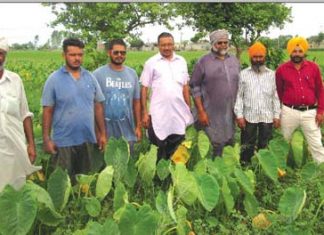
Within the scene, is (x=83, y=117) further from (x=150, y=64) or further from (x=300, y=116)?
(x=300, y=116)

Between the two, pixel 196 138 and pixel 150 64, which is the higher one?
pixel 150 64

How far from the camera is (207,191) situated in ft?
12.5

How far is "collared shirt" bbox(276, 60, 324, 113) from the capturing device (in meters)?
4.70

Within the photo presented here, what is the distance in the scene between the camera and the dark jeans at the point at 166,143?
4.84 m

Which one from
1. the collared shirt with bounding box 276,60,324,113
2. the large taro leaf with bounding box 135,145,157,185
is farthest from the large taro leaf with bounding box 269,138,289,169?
the large taro leaf with bounding box 135,145,157,185

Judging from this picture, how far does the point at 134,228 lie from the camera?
3.12 meters

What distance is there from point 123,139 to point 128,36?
9.34 m

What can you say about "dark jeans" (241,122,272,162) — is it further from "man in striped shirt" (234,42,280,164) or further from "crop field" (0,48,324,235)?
"crop field" (0,48,324,235)

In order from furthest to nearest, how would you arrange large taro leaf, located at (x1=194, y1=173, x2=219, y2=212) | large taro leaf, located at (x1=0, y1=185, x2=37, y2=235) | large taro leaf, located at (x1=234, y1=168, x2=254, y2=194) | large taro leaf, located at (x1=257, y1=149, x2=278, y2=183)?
1. large taro leaf, located at (x1=257, y1=149, x2=278, y2=183)
2. large taro leaf, located at (x1=234, y1=168, x2=254, y2=194)
3. large taro leaf, located at (x1=194, y1=173, x2=219, y2=212)
4. large taro leaf, located at (x1=0, y1=185, x2=37, y2=235)

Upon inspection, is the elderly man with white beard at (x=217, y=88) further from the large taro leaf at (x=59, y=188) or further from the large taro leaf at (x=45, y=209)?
the large taro leaf at (x=45, y=209)

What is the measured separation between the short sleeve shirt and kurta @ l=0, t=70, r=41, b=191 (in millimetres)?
765

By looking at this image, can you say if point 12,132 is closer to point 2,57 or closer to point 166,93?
point 2,57

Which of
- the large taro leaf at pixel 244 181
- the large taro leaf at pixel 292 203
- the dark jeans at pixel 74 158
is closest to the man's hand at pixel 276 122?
the large taro leaf at pixel 244 181

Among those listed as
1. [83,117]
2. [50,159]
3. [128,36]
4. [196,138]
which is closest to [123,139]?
[83,117]
